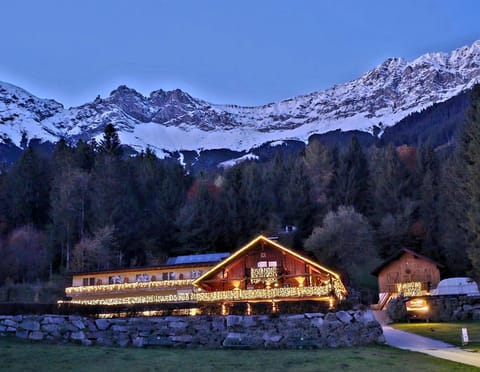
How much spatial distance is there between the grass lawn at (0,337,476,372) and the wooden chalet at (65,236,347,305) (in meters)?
8.95

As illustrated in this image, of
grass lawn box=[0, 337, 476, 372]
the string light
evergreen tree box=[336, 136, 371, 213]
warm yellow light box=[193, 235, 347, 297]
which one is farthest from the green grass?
evergreen tree box=[336, 136, 371, 213]

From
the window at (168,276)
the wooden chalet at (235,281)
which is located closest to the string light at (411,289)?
the wooden chalet at (235,281)

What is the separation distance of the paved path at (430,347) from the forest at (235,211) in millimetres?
23110

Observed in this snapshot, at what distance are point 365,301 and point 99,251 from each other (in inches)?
1046

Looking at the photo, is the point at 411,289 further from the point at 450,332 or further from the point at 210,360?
the point at 210,360

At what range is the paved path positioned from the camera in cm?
2053

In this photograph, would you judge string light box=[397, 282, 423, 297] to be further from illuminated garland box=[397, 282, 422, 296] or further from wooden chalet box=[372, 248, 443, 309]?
wooden chalet box=[372, 248, 443, 309]

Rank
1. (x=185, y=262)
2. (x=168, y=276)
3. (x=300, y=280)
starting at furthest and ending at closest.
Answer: (x=185, y=262) < (x=168, y=276) < (x=300, y=280)

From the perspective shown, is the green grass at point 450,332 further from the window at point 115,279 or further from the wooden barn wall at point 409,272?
the window at point 115,279

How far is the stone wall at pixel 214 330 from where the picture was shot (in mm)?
27078

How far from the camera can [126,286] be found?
167 feet

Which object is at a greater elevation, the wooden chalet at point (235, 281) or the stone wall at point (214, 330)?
the wooden chalet at point (235, 281)

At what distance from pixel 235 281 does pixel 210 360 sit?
20444mm

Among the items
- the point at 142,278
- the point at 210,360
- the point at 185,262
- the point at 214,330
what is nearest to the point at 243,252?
the point at 214,330
